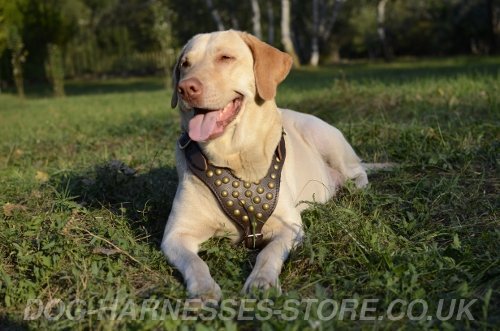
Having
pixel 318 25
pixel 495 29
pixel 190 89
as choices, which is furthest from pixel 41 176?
pixel 495 29

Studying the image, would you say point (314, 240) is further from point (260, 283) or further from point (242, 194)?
point (260, 283)

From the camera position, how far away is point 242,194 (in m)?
3.31

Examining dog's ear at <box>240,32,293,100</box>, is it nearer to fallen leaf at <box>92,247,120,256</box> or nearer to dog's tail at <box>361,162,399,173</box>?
fallen leaf at <box>92,247,120,256</box>

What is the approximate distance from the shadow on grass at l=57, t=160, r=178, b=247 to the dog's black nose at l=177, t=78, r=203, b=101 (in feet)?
3.40

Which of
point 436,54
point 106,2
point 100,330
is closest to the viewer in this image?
point 100,330

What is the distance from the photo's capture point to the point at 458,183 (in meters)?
4.11

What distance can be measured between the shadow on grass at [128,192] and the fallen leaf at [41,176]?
28 cm

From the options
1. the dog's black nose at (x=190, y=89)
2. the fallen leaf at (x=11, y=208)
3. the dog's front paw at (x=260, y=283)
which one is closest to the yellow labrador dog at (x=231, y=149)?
the dog's black nose at (x=190, y=89)

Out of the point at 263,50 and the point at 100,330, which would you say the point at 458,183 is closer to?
the point at 263,50

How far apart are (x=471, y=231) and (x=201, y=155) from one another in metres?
1.69

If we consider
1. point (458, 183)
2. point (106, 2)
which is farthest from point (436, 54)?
point (458, 183)

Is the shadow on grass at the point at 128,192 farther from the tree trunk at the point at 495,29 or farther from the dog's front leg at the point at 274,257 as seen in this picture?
the tree trunk at the point at 495,29

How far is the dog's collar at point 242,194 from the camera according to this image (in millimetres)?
3285

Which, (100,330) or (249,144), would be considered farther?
(249,144)
